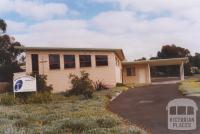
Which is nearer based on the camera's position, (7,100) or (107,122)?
(107,122)

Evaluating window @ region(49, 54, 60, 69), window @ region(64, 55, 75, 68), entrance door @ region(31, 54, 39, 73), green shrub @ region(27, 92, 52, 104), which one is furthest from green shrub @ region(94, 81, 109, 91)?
green shrub @ region(27, 92, 52, 104)

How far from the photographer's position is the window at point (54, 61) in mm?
35375

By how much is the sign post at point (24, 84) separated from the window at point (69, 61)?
1087 centimetres

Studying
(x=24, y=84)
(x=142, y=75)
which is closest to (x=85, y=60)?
(x=142, y=75)

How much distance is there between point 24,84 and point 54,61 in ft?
34.5

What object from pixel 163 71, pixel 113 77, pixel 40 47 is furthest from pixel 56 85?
pixel 163 71

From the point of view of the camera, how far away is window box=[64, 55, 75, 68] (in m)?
36.2

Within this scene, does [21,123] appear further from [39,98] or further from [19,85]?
[19,85]

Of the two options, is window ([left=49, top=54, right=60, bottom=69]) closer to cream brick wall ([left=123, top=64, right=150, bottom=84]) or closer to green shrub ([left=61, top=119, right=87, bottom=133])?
cream brick wall ([left=123, top=64, right=150, bottom=84])

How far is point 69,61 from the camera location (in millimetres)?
Answer: 36500

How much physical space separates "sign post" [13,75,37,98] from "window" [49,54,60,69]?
9.91 m

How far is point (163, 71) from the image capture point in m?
74.2

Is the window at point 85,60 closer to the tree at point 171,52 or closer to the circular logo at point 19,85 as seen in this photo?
the circular logo at point 19,85

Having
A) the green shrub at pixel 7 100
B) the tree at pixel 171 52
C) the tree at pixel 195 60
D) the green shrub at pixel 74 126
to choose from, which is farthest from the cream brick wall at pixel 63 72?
the tree at pixel 195 60
